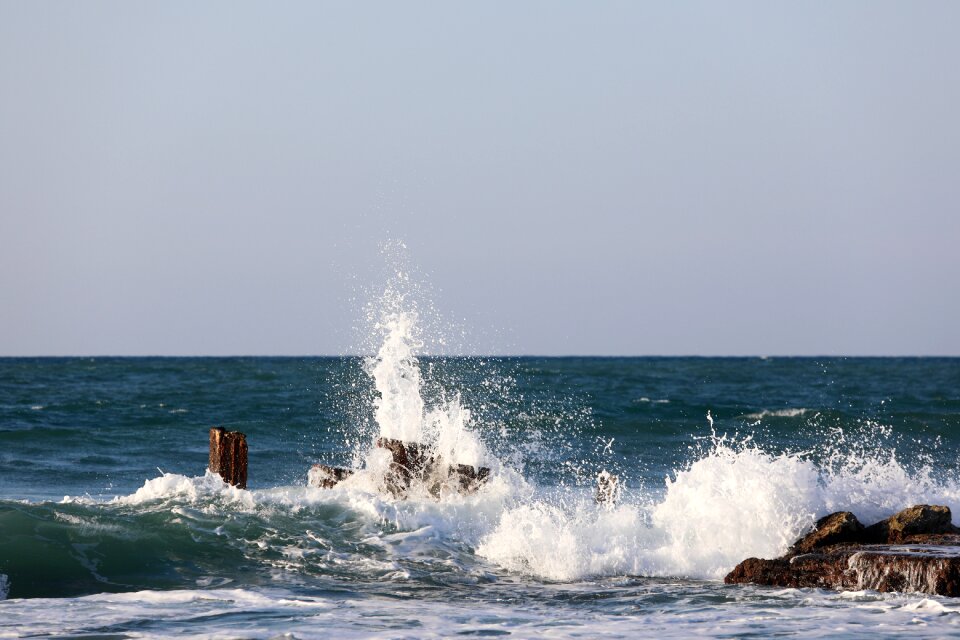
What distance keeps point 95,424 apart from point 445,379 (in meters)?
13.0

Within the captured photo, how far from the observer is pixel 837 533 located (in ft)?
30.0

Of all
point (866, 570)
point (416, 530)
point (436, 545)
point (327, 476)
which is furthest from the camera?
point (327, 476)

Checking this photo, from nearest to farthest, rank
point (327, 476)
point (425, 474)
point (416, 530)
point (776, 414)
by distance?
1. point (416, 530)
2. point (425, 474)
3. point (327, 476)
4. point (776, 414)

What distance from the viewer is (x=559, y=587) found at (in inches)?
352

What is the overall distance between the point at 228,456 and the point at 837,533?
6331 millimetres

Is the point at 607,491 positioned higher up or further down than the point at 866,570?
higher up

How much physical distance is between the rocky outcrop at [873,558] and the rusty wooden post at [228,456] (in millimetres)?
5498

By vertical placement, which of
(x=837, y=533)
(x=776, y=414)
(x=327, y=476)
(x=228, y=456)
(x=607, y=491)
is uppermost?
(x=776, y=414)

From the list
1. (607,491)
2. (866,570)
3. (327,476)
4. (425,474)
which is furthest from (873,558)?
(327,476)

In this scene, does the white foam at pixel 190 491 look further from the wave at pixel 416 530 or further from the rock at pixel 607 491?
the rock at pixel 607 491

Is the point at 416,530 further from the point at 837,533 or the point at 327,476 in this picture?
the point at 837,533

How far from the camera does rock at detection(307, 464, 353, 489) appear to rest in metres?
12.6

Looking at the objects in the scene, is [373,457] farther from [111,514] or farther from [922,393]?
[922,393]

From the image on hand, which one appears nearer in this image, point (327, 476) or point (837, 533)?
point (837, 533)
